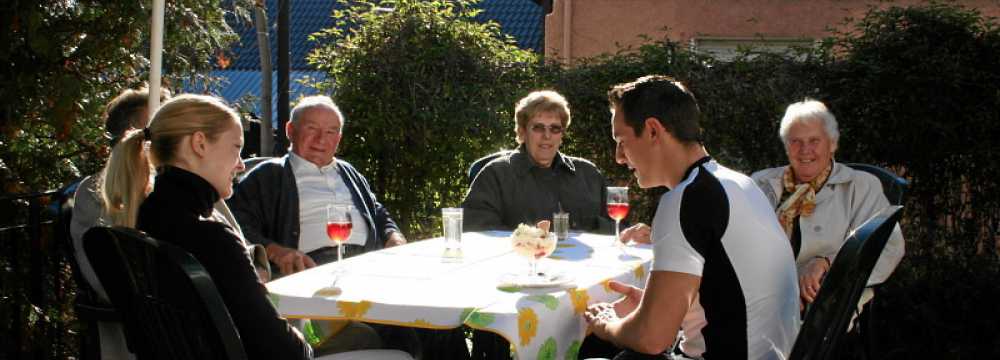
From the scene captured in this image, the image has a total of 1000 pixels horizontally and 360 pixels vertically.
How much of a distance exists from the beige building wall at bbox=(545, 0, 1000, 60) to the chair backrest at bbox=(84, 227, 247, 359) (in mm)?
7964

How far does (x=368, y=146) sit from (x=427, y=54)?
26.7 inches

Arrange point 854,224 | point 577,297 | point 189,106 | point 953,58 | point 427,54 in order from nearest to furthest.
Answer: point 189,106
point 577,297
point 854,224
point 953,58
point 427,54

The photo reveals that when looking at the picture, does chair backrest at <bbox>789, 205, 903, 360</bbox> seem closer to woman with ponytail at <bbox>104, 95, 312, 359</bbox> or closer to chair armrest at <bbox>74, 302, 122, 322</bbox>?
woman with ponytail at <bbox>104, 95, 312, 359</bbox>

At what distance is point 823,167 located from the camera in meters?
3.62

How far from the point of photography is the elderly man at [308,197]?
13.1 feet

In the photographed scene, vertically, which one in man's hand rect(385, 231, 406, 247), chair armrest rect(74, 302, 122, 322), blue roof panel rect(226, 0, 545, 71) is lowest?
chair armrest rect(74, 302, 122, 322)

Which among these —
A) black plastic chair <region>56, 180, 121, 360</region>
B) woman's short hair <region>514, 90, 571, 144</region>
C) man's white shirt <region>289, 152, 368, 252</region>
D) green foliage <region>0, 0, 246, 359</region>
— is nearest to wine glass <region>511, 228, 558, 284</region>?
black plastic chair <region>56, 180, 121, 360</region>

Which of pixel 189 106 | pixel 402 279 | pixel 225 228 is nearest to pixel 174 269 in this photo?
pixel 225 228

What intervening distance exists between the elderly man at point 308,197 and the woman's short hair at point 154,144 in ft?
4.45

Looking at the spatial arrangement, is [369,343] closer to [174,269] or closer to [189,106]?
[189,106]

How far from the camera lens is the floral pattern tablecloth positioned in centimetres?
235

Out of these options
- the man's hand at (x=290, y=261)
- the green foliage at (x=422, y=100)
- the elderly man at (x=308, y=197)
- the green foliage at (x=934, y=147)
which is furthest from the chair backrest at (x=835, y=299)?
the green foliage at (x=422, y=100)

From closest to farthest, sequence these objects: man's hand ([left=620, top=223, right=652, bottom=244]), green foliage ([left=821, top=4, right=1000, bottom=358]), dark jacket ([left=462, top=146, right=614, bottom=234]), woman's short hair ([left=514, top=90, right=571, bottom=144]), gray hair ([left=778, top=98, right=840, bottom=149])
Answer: gray hair ([left=778, top=98, right=840, bottom=149]) → man's hand ([left=620, top=223, right=652, bottom=244]) → dark jacket ([left=462, top=146, right=614, bottom=234]) → woman's short hair ([left=514, top=90, right=571, bottom=144]) → green foliage ([left=821, top=4, right=1000, bottom=358])

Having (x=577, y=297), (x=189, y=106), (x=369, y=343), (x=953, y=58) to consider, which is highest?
(x=953, y=58)
